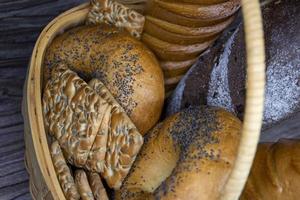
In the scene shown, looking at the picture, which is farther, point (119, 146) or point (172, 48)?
point (172, 48)

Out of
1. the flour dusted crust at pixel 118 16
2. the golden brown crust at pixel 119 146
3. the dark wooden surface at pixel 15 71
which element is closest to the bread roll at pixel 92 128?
the golden brown crust at pixel 119 146

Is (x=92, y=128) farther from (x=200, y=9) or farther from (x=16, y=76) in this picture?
(x=16, y=76)

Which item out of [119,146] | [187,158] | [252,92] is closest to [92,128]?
[119,146]

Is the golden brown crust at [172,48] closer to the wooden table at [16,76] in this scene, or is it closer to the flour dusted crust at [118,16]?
the flour dusted crust at [118,16]

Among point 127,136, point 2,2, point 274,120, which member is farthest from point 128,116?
point 2,2

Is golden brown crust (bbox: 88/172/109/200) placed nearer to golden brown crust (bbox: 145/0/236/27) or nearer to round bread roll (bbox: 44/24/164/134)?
round bread roll (bbox: 44/24/164/134)

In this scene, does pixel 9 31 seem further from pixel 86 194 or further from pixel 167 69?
pixel 86 194

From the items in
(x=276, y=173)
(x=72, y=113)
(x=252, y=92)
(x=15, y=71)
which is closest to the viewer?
(x=252, y=92)
